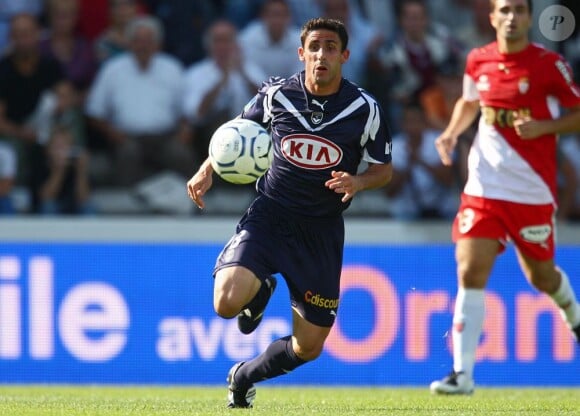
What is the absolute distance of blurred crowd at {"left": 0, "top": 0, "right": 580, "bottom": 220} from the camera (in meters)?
12.1

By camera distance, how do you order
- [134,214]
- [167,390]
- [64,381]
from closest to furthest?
1. [167,390]
2. [64,381]
3. [134,214]

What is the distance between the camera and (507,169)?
7.88 m

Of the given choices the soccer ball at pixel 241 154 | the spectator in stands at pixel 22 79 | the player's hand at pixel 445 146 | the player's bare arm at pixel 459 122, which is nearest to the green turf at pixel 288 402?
the soccer ball at pixel 241 154

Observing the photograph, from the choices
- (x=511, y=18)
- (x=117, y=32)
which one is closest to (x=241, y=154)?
(x=511, y=18)

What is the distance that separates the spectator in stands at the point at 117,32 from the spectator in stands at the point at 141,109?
0.56 ft

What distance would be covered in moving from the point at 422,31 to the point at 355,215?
6.92ft

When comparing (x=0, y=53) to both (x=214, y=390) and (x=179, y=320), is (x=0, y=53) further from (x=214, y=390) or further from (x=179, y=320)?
(x=214, y=390)

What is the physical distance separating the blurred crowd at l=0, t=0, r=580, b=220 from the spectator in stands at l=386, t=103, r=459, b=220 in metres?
0.01

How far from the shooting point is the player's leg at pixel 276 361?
6691 millimetres

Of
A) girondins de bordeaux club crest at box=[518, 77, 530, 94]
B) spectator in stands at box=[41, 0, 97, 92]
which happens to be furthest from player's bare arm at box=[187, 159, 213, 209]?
spectator in stands at box=[41, 0, 97, 92]

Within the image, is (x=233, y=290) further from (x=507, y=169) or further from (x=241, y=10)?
(x=241, y=10)

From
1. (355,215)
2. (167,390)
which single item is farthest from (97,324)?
(355,215)

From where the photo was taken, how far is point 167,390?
9773 millimetres

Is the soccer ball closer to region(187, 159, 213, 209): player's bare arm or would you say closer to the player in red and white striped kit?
region(187, 159, 213, 209): player's bare arm
